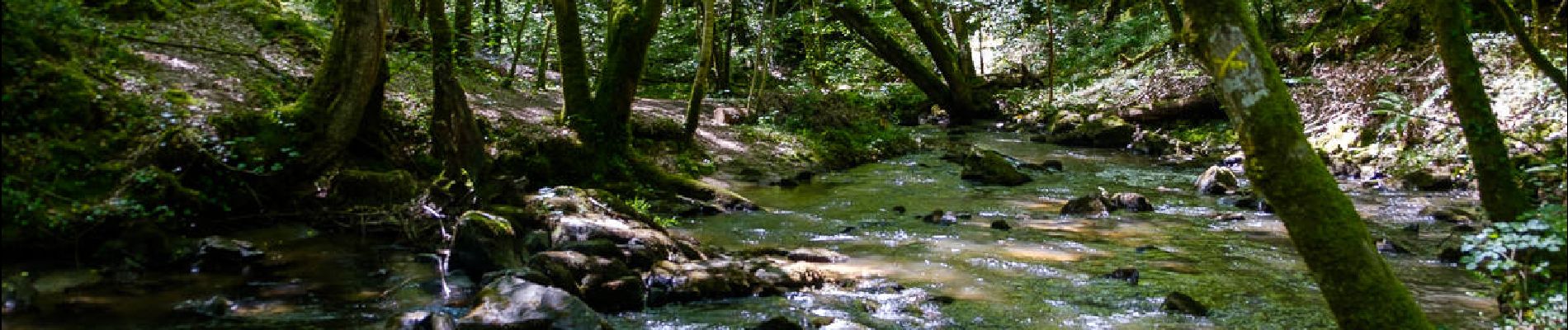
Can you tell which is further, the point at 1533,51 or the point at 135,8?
the point at 135,8

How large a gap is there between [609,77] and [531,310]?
6.66 meters

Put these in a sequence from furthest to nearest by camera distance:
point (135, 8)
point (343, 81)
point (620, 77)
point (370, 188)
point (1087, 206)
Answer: point (620, 77), point (1087, 206), point (135, 8), point (343, 81), point (370, 188)

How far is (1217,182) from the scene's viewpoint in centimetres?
1274

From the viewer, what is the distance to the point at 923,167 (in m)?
15.9

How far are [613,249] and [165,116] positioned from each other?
357 centimetres

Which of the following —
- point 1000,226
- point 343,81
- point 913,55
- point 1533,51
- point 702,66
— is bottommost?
point 1000,226

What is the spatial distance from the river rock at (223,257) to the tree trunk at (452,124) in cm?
232

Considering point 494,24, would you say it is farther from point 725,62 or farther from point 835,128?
point 725,62

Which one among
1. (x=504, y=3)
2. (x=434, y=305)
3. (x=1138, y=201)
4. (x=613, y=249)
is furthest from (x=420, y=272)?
(x=504, y=3)

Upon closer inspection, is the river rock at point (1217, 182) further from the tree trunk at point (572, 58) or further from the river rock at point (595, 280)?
the river rock at point (595, 280)

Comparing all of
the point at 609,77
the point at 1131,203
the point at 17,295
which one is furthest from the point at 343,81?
the point at 1131,203

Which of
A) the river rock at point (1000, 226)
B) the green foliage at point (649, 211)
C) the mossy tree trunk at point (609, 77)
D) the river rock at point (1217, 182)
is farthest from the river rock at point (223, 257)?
the river rock at point (1217, 182)

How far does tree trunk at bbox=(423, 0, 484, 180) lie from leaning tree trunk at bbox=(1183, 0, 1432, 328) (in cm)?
717

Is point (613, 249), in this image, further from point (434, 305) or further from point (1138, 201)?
point (1138, 201)
